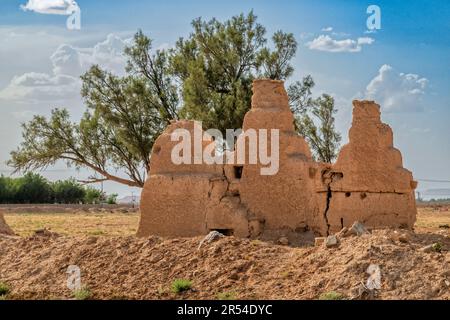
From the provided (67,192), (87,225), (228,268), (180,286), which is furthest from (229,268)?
(67,192)

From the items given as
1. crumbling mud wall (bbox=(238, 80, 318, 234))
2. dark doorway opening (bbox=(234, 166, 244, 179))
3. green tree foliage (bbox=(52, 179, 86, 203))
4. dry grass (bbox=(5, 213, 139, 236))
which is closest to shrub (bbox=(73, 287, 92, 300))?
crumbling mud wall (bbox=(238, 80, 318, 234))

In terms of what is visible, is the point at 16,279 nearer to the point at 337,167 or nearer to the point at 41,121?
the point at 337,167

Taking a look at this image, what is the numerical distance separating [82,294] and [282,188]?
18.5 feet

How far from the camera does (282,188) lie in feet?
54.5

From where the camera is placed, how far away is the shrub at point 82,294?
12.1 meters

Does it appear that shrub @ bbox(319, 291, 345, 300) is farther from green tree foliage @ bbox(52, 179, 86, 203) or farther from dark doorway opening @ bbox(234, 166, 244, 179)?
green tree foliage @ bbox(52, 179, 86, 203)

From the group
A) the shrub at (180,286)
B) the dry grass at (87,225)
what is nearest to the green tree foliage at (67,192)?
the dry grass at (87,225)

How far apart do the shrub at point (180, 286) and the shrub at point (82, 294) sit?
125 centimetres

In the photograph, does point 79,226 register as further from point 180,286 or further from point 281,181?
point 180,286

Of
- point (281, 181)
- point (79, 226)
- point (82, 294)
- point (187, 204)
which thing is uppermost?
point (281, 181)

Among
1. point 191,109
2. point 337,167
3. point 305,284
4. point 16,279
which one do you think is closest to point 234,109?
point 191,109

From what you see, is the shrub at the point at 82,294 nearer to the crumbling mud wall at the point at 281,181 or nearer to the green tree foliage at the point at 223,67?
the crumbling mud wall at the point at 281,181

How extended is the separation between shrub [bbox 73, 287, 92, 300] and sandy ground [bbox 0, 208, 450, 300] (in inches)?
3.5

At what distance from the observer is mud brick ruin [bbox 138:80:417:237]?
16594mm
